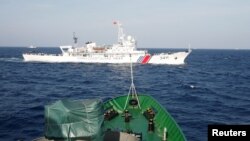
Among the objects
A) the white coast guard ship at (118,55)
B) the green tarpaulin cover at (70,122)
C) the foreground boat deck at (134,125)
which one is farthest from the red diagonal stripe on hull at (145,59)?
the green tarpaulin cover at (70,122)

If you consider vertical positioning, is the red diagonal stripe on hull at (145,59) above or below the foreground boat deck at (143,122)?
above

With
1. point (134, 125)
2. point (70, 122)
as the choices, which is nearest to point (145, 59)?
point (134, 125)

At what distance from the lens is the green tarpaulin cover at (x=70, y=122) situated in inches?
539

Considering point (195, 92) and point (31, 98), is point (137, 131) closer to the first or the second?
point (31, 98)

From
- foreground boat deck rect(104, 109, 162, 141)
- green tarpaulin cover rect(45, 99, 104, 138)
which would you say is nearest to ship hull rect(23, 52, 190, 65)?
foreground boat deck rect(104, 109, 162, 141)

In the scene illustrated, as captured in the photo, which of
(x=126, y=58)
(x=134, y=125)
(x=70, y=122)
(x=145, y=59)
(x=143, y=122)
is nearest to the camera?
(x=70, y=122)

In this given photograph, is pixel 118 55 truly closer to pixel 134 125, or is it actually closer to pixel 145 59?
pixel 145 59

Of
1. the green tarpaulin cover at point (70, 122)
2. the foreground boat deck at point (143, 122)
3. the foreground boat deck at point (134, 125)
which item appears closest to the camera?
the green tarpaulin cover at point (70, 122)

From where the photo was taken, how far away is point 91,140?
13836 mm

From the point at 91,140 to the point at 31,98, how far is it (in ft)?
104

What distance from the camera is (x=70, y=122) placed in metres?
13.7

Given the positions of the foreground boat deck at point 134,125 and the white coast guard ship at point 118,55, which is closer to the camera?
the foreground boat deck at point 134,125

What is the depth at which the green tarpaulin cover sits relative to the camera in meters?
13.7

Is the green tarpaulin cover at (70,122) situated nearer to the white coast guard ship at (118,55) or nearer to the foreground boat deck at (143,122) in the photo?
the foreground boat deck at (143,122)
